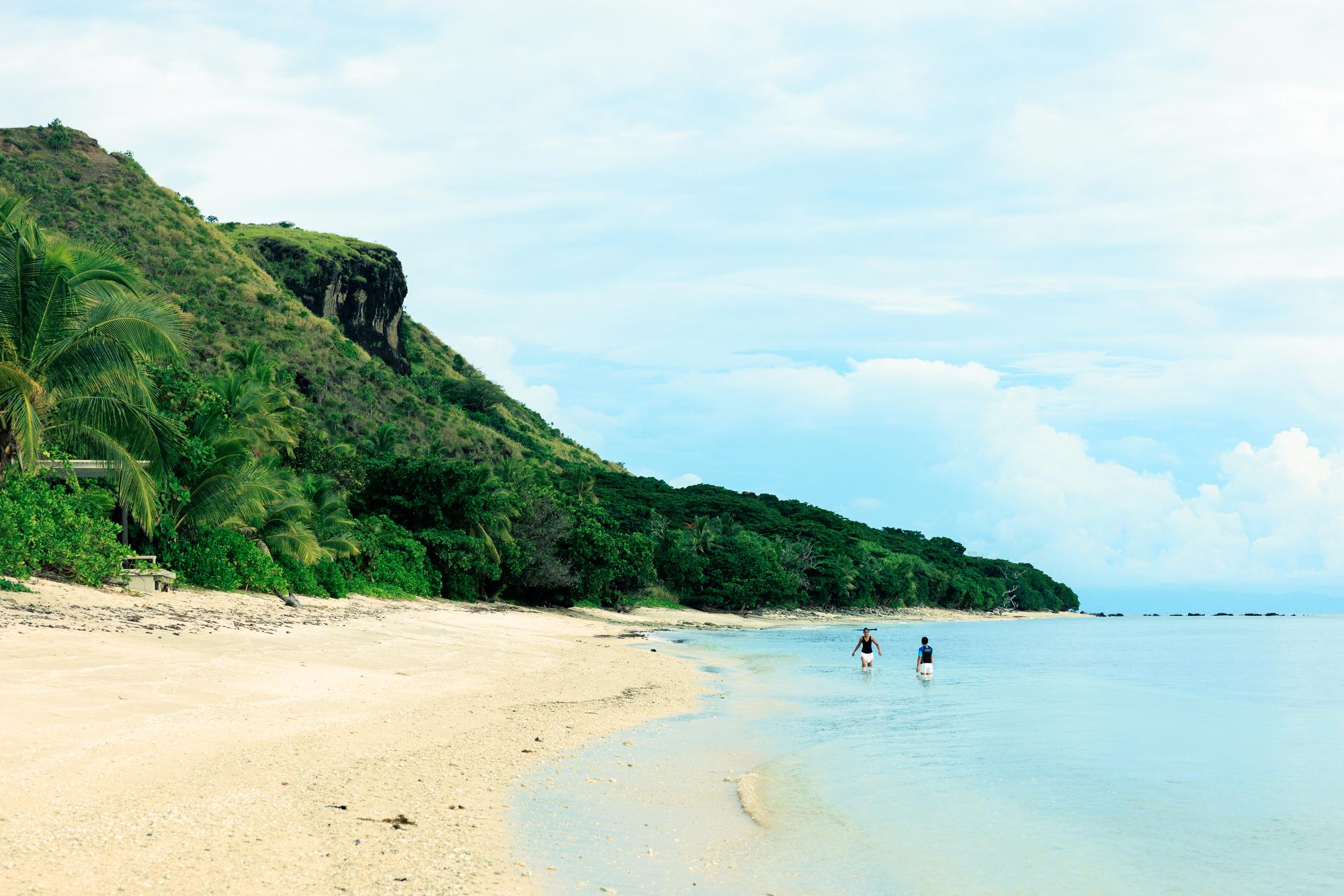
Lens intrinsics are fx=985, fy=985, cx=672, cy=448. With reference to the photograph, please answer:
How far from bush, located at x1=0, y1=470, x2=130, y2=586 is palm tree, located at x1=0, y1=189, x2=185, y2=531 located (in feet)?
3.79

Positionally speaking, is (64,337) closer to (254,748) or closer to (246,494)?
(246,494)

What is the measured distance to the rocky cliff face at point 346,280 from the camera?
11138 cm

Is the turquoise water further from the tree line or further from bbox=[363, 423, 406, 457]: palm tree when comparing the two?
bbox=[363, 423, 406, 457]: palm tree

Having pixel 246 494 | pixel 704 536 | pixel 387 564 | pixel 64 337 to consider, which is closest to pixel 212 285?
pixel 704 536

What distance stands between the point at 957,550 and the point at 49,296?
6547 inches

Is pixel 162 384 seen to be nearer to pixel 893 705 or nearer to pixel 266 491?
pixel 266 491

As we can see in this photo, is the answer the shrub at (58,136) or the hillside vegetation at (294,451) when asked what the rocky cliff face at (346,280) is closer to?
the hillside vegetation at (294,451)

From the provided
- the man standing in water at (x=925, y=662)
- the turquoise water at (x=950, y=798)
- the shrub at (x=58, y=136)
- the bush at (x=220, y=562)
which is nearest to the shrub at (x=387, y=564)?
the bush at (x=220, y=562)

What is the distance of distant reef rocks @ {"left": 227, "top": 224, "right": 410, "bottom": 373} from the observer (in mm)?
111312

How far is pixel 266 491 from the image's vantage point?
1136 inches

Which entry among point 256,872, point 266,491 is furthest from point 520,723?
point 266,491

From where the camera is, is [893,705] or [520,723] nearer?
[520,723]

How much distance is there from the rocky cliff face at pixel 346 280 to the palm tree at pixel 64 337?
94.9 metres

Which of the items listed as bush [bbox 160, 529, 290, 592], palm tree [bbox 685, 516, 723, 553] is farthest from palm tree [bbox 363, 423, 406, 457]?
bush [bbox 160, 529, 290, 592]
